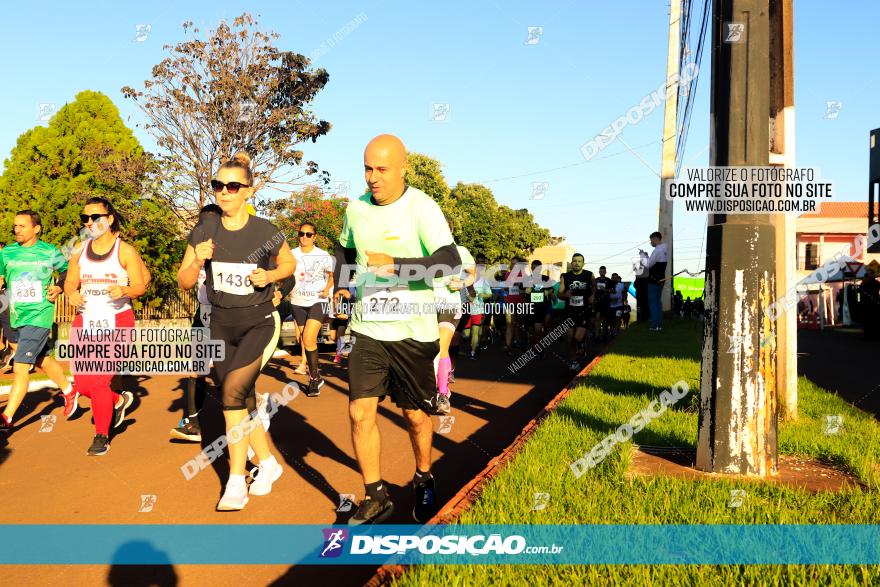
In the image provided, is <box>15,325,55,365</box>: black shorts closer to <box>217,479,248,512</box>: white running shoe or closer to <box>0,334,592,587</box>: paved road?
<box>0,334,592,587</box>: paved road

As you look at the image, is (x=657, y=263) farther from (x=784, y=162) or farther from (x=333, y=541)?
(x=333, y=541)

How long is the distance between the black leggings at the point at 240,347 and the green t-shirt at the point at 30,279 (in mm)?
3557

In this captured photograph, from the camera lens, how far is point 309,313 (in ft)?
34.9

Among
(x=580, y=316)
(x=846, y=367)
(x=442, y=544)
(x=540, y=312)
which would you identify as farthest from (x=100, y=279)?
(x=846, y=367)

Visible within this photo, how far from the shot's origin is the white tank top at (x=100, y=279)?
6809 mm

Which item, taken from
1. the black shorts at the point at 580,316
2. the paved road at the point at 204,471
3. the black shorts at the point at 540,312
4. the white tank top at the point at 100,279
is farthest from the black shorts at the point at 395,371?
the black shorts at the point at 540,312

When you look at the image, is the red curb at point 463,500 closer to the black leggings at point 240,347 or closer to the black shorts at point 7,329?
the black leggings at point 240,347

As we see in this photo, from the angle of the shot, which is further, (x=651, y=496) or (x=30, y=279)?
(x=30, y=279)

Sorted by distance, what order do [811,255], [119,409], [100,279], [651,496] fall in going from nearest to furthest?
1. [651,496]
2. [100,279]
3. [119,409]
4. [811,255]

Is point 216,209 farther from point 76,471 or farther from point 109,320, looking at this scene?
point 76,471

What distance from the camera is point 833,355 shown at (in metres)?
15.1

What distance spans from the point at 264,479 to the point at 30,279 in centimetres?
420

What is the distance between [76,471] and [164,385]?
564cm

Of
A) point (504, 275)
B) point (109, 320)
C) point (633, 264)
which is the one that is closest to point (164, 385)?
point (109, 320)
